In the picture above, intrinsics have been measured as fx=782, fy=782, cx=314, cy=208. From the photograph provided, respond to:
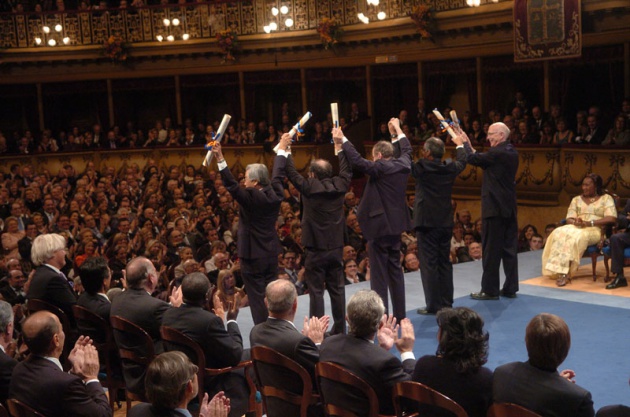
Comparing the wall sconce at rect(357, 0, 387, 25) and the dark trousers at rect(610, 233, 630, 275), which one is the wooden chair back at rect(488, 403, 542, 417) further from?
the wall sconce at rect(357, 0, 387, 25)

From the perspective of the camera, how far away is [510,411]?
320cm

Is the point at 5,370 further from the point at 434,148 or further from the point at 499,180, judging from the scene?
the point at 499,180

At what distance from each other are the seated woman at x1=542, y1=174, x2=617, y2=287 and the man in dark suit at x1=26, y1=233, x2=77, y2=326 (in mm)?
4644

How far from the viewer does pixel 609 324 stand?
6352 mm

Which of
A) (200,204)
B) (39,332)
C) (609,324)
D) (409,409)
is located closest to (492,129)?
(609,324)

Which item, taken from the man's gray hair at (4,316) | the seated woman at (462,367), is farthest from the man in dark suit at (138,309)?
the seated woman at (462,367)

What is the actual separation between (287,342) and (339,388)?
52 centimetres

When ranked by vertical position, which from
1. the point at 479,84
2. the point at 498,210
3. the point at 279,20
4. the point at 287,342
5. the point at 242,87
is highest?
the point at 279,20

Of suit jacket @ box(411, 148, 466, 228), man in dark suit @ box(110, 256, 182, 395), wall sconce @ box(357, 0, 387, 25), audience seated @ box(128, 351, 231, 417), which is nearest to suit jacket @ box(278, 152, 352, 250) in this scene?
suit jacket @ box(411, 148, 466, 228)

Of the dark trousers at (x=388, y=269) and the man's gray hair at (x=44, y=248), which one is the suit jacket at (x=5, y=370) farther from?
the dark trousers at (x=388, y=269)

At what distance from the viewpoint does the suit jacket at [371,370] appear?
12.7 ft

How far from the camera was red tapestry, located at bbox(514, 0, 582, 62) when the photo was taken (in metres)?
11.5

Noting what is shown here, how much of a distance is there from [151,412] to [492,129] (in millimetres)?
4719

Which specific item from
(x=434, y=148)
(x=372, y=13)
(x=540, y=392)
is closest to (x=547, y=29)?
(x=372, y=13)
